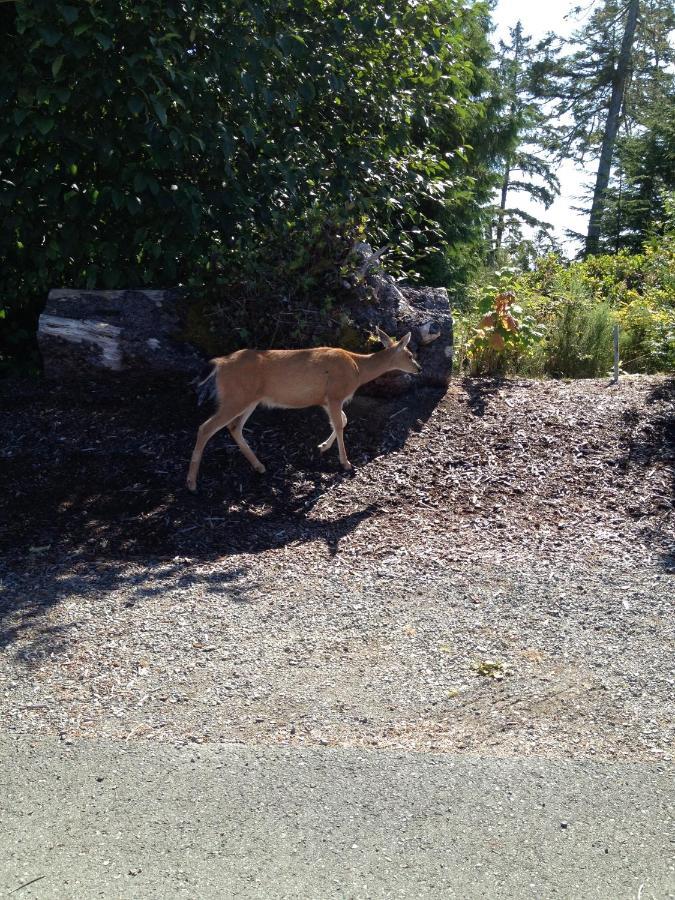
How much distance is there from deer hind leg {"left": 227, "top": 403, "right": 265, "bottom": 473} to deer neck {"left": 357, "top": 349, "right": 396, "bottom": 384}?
1.22 m

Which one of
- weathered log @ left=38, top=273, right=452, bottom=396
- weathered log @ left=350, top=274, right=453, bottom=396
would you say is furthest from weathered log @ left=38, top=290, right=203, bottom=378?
weathered log @ left=350, top=274, right=453, bottom=396

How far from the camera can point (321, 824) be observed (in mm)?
3414

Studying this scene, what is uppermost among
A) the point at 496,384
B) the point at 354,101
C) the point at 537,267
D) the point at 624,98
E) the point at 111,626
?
the point at 624,98

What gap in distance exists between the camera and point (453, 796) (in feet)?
11.9

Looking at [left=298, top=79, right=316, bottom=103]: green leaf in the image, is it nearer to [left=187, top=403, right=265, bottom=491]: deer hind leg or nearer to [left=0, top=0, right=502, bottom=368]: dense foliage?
[left=0, top=0, right=502, bottom=368]: dense foliage

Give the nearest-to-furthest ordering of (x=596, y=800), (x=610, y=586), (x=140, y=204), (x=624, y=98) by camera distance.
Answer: (x=596, y=800) → (x=610, y=586) → (x=140, y=204) → (x=624, y=98)

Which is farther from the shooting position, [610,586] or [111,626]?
[610,586]

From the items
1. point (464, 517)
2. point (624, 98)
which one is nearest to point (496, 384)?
point (464, 517)

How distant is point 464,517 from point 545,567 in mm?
1242

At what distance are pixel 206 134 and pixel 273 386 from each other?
8.32 feet

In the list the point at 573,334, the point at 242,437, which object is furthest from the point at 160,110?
the point at 573,334

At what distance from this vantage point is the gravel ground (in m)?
4.32

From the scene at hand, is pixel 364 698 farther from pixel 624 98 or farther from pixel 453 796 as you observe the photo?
pixel 624 98

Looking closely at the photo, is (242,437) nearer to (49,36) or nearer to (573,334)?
(49,36)
